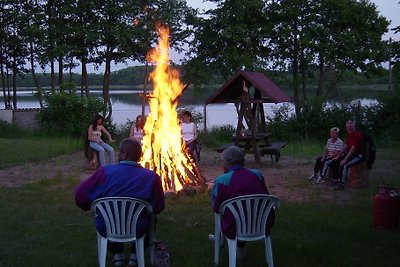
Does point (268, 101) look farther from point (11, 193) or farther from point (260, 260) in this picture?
point (260, 260)

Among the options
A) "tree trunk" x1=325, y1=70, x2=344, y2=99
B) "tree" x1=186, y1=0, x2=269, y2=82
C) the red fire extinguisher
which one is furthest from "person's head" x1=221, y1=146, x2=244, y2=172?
"tree trunk" x1=325, y1=70, x2=344, y2=99

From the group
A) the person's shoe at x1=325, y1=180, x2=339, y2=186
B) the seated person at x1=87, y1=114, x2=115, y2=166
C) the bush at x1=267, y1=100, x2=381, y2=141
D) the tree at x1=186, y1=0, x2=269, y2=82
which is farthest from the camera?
the tree at x1=186, y1=0, x2=269, y2=82

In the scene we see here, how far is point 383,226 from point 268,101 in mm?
6303

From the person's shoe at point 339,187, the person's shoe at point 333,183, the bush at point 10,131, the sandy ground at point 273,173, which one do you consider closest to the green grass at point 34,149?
the sandy ground at point 273,173

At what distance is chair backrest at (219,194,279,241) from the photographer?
497 centimetres

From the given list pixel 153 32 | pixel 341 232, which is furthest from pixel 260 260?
pixel 153 32

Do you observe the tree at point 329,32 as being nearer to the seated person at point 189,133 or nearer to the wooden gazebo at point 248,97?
the wooden gazebo at point 248,97

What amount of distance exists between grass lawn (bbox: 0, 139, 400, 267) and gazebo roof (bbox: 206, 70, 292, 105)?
3942 millimetres

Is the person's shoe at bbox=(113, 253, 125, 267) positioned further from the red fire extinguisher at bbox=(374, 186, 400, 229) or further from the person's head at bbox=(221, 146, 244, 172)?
the red fire extinguisher at bbox=(374, 186, 400, 229)

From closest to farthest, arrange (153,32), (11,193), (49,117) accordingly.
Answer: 1. (11,193)
2. (49,117)
3. (153,32)

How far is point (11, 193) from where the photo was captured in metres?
9.56

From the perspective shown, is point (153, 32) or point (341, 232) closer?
point (341, 232)

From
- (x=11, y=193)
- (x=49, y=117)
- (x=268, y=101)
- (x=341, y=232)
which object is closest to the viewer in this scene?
(x=341, y=232)

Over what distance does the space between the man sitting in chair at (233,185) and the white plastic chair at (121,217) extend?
2.16 feet
